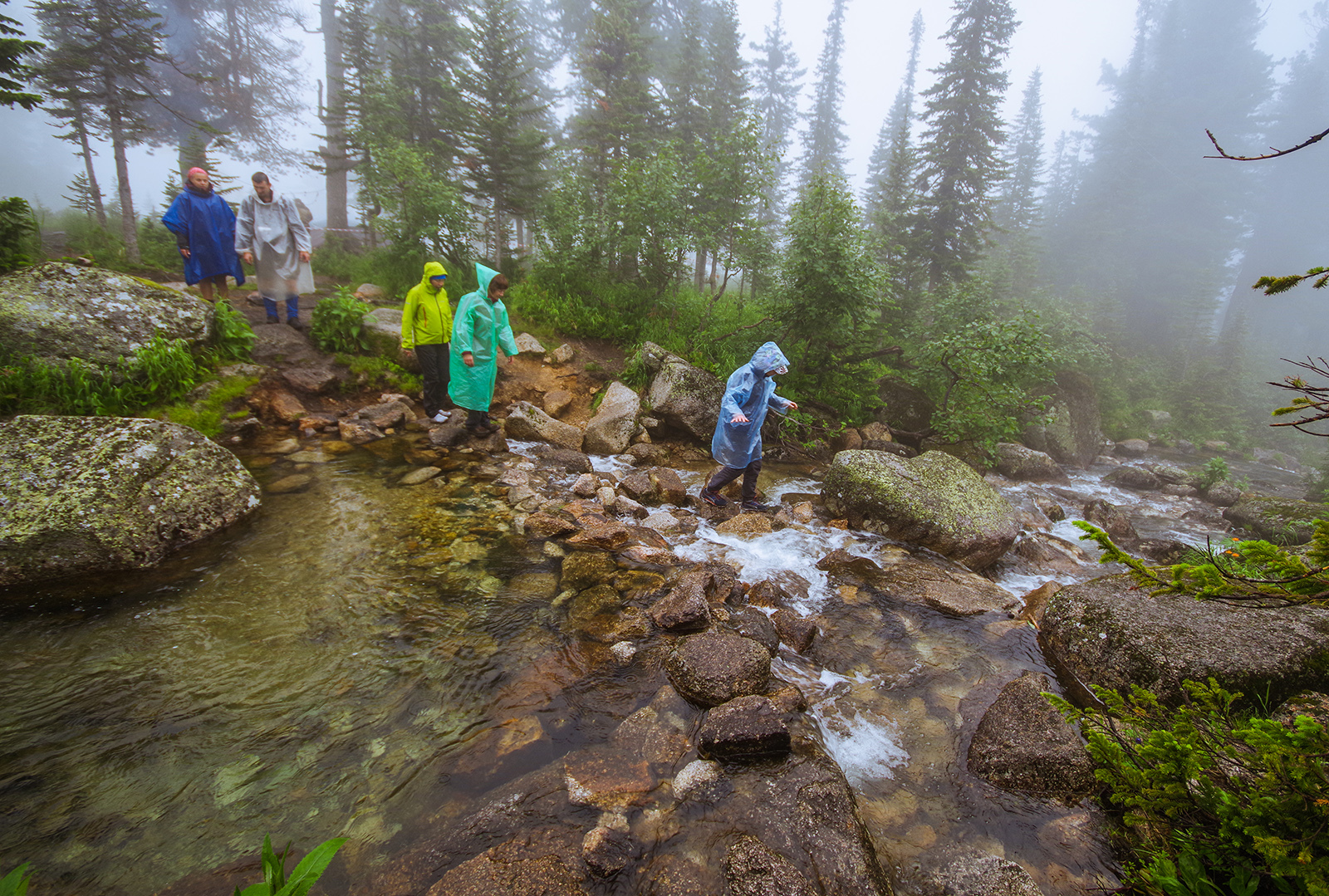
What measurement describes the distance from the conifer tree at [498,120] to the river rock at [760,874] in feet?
47.7

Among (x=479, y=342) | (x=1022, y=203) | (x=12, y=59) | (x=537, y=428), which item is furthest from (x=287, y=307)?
(x=1022, y=203)

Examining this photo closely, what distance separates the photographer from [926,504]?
680 centimetres

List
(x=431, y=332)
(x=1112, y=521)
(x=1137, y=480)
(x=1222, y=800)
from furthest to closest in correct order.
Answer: (x=1137, y=480) < (x=1112, y=521) < (x=431, y=332) < (x=1222, y=800)

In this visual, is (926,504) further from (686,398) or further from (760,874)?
(760,874)

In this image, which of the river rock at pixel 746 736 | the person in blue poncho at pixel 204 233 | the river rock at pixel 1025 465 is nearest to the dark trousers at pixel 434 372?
the person in blue poncho at pixel 204 233

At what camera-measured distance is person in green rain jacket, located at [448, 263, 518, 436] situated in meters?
7.84

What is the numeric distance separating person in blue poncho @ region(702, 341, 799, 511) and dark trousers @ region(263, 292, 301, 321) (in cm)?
823

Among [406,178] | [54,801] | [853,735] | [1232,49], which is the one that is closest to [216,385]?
[54,801]

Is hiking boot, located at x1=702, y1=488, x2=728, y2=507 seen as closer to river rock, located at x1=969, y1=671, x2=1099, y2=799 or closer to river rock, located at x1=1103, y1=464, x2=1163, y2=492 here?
river rock, located at x1=969, y1=671, x2=1099, y2=799

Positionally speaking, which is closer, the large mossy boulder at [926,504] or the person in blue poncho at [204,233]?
the large mossy boulder at [926,504]

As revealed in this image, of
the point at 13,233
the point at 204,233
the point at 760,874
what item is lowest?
the point at 760,874

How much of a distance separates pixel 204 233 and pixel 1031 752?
12.7 metres

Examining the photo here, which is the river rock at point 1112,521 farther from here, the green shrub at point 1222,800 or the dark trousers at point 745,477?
the green shrub at point 1222,800

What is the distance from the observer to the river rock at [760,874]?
2.62m
